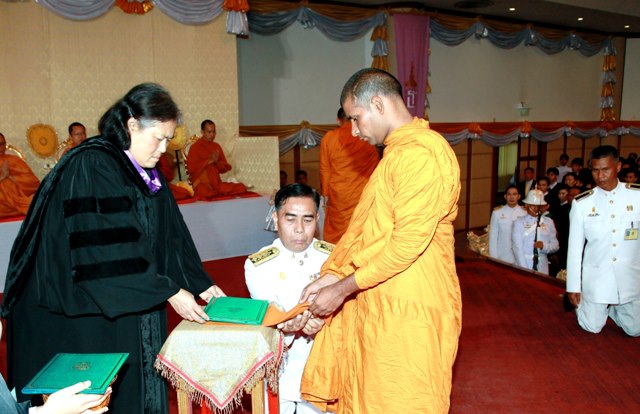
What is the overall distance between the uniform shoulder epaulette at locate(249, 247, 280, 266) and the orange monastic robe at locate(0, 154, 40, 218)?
4.39m

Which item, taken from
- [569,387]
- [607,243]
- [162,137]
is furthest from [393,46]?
[162,137]

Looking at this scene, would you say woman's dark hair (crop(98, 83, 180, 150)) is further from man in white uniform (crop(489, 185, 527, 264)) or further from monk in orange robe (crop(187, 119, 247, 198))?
monk in orange robe (crop(187, 119, 247, 198))

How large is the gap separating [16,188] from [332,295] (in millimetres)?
5430

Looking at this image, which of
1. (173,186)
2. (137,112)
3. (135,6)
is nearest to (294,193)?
(137,112)

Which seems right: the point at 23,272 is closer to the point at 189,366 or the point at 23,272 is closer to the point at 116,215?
the point at 116,215

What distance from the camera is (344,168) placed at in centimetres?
654

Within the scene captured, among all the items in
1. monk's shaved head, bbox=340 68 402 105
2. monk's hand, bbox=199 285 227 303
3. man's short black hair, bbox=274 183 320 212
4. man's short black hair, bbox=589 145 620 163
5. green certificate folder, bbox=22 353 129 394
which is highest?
monk's shaved head, bbox=340 68 402 105

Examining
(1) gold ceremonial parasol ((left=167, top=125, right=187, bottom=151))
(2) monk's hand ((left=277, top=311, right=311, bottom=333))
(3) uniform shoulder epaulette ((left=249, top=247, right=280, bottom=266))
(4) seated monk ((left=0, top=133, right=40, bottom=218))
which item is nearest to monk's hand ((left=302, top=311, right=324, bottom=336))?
(2) monk's hand ((left=277, top=311, right=311, bottom=333))

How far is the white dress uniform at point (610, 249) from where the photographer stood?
416 cm

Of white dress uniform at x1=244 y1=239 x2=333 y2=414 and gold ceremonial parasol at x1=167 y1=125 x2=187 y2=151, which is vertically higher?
gold ceremonial parasol at x1=167 y1=125 x2=187 y2=151

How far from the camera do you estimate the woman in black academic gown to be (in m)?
2.16

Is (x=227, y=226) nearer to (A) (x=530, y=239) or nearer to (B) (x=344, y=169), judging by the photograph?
(B) (x=344, y=169)

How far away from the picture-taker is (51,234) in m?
2.20

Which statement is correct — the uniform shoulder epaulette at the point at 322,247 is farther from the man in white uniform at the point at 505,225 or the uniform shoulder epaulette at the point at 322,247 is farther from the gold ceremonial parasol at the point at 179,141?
the gold ceremonial parasol at the point at 179,141
